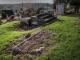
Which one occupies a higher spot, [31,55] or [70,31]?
[70,31]

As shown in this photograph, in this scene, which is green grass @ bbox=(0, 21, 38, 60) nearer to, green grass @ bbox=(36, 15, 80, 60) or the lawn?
the lawn

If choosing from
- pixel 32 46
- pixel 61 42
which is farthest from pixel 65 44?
pixel 32 46

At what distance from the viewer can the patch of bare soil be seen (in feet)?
30.0

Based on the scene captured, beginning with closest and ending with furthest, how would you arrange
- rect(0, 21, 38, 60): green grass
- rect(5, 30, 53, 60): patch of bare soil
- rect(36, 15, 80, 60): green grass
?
rect(36, 15, 80, 60): green grass
rect(5, 30, 53, 60): patch of bare soil
rect(0, 21, 38, 60): green grass

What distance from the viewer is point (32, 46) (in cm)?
995

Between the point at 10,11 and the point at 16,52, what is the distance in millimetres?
16979

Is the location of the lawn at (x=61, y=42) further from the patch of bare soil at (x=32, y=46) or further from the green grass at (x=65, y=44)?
the patch of bare soil at (x=32, y=46)

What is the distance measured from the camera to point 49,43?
9828 mm

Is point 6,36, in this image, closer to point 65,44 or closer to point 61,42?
point 61,42

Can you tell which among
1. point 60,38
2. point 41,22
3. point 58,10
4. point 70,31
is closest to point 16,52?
point 60,38

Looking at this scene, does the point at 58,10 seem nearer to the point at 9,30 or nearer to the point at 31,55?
the point at 9,30

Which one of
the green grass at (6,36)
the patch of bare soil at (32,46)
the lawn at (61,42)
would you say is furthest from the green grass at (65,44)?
the green grass at (6,36)

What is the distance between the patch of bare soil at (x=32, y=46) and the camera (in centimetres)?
914

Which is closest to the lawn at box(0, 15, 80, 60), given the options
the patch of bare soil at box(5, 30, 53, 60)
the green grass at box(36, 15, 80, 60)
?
the green grass at box(36, 15, 80, 60)
